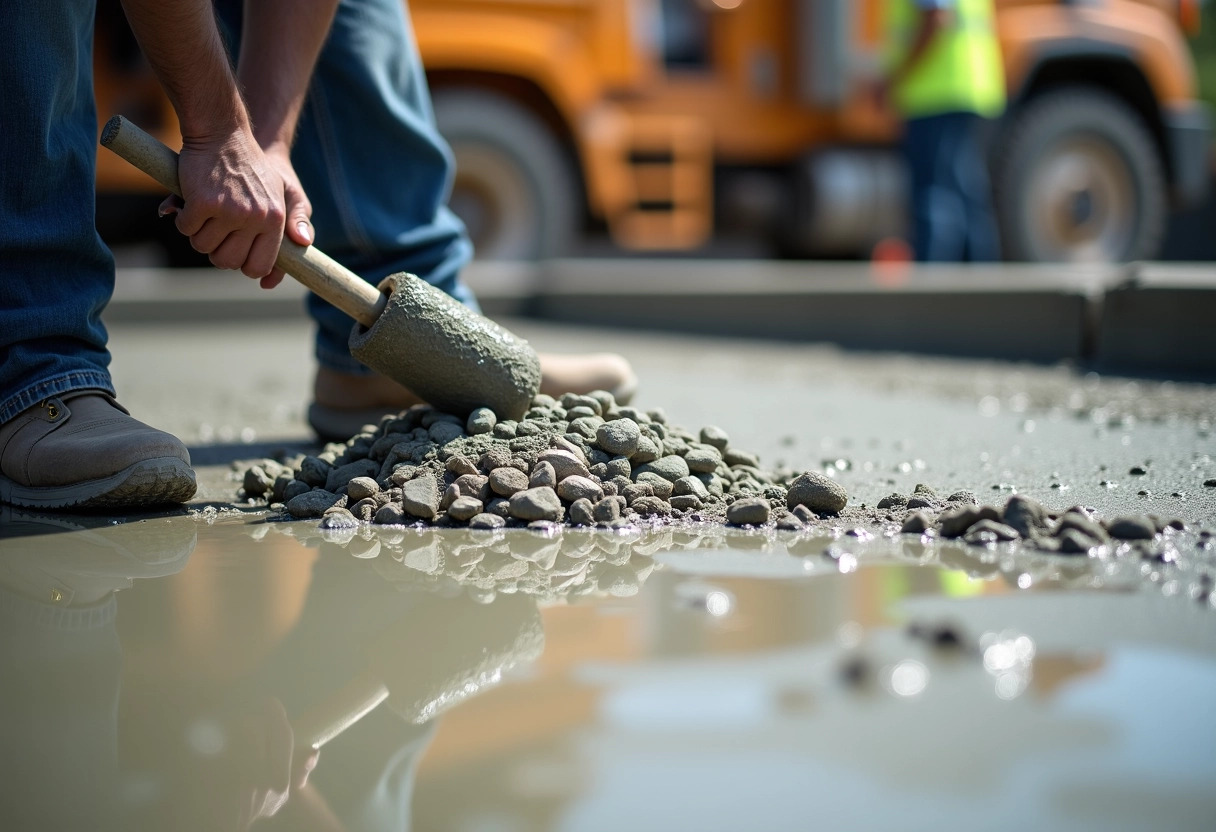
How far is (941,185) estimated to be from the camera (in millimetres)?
5113

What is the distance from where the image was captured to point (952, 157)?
16.7 feet

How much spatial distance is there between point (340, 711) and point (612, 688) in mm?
225

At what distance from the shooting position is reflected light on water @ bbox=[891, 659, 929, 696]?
2.88 ft

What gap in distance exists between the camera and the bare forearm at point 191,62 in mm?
1508

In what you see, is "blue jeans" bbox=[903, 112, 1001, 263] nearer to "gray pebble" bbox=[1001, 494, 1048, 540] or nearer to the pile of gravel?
the pile of gravel

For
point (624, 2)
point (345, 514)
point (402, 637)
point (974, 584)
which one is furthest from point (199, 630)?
point (624, 2)

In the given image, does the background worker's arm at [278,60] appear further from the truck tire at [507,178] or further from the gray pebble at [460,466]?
the truck tire at [507,178]

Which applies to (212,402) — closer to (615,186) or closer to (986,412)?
(986,412)

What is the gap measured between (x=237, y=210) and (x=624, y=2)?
476cm

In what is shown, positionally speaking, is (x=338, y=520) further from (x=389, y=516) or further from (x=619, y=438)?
(x=619, y=438)

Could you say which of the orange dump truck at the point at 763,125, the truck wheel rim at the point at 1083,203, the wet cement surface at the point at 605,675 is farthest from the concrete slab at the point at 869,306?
the wet cement surface at the point at 605,675

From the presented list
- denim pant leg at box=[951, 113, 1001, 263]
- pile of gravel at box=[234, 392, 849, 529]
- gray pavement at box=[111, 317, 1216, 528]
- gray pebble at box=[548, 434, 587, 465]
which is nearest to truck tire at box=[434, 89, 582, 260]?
gray pavement at box=[111, 317, 1216, 528]

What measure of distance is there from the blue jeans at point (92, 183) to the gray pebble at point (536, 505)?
71 centimetres

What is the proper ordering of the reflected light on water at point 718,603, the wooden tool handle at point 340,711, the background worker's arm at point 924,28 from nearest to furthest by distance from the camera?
1. the wooden tool handle at point 340,711
2. the reflected light on water at point 718,603
3. the background worker's arm at point 924,28
